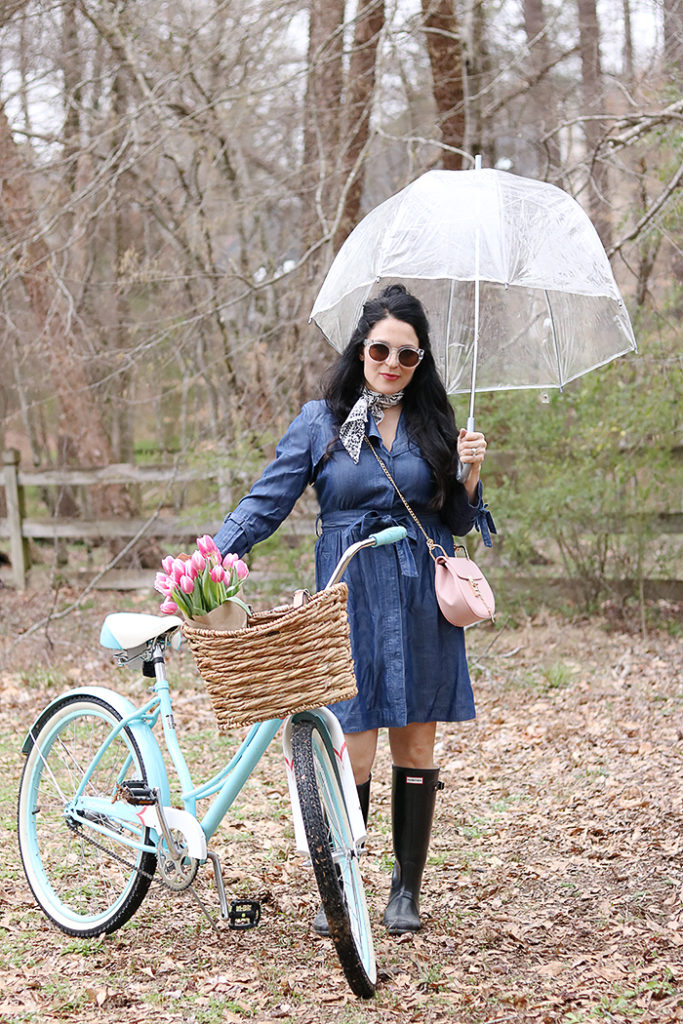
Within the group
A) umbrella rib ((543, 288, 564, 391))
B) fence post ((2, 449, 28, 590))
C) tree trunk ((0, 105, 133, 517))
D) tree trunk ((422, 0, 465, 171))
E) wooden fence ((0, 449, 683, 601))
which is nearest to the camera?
umbrella rib ((543, 288, 564, 391))

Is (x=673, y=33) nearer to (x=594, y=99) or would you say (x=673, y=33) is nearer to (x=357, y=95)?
(x=594, y=99)

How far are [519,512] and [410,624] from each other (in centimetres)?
450

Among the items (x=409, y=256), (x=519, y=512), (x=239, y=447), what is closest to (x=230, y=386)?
(x=239, y=447)

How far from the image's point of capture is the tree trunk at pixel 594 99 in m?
7.09

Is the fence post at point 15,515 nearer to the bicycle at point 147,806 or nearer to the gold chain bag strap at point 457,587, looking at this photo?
the bicycle at point 147,806

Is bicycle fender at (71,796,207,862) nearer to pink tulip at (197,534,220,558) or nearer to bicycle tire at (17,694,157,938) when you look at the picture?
bicycle tire at (17,694,157,938)

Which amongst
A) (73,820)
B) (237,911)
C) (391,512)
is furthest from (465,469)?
(73,820)

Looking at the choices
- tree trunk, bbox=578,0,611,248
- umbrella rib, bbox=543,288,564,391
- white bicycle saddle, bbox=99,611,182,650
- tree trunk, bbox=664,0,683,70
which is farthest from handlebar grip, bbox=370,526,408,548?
tree trunk, bbox=578,0,611,248

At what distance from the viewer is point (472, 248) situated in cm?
330

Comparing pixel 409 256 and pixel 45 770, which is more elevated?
pixel 409 256

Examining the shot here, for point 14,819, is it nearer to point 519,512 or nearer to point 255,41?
point 519,512

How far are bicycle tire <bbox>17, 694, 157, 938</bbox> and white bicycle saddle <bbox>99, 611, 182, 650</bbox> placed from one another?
24 cm

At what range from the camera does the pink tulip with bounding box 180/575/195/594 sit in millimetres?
2591

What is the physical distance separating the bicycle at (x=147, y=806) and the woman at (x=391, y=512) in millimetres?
261
